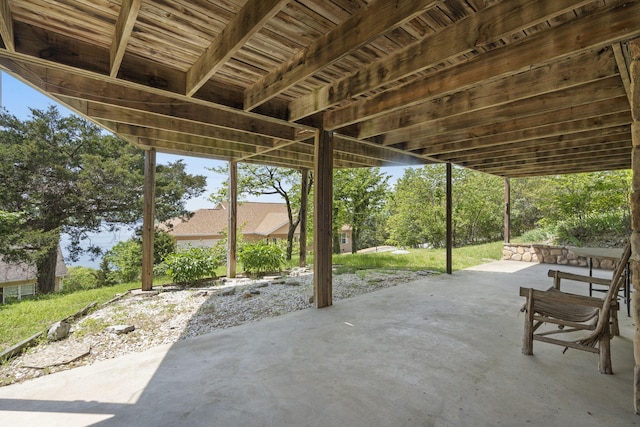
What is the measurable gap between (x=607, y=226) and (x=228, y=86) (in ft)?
34.9

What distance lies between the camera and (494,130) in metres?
4.01

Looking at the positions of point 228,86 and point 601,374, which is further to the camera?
point 228,86

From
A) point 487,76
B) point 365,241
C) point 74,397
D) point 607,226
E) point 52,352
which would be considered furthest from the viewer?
point 365,241

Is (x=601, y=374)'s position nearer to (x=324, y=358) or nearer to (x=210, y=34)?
(x=324, y=358)

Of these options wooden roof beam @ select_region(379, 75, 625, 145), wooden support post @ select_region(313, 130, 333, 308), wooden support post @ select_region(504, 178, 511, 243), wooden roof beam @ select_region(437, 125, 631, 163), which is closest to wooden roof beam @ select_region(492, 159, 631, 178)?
wooden support post @ select_region(504, 178, 511, 243)

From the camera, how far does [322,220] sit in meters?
3.83

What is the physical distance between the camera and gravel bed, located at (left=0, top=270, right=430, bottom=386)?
2648mm

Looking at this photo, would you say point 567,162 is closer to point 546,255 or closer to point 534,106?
point 546,255

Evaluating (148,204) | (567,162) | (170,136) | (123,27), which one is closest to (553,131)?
(567,162)

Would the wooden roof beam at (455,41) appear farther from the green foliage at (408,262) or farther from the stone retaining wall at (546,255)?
the stone retaining wall at (546,255)

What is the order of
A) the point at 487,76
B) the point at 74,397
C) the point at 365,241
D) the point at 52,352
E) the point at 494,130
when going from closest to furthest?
the point at 74,397, the point at 487,76, the point at 52,352, the point at 494,130, the point at 365,241

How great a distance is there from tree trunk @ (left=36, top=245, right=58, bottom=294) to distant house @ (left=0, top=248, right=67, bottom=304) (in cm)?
19

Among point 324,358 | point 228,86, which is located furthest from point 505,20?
point 324,358

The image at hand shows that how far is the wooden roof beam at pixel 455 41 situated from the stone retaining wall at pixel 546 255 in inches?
314
